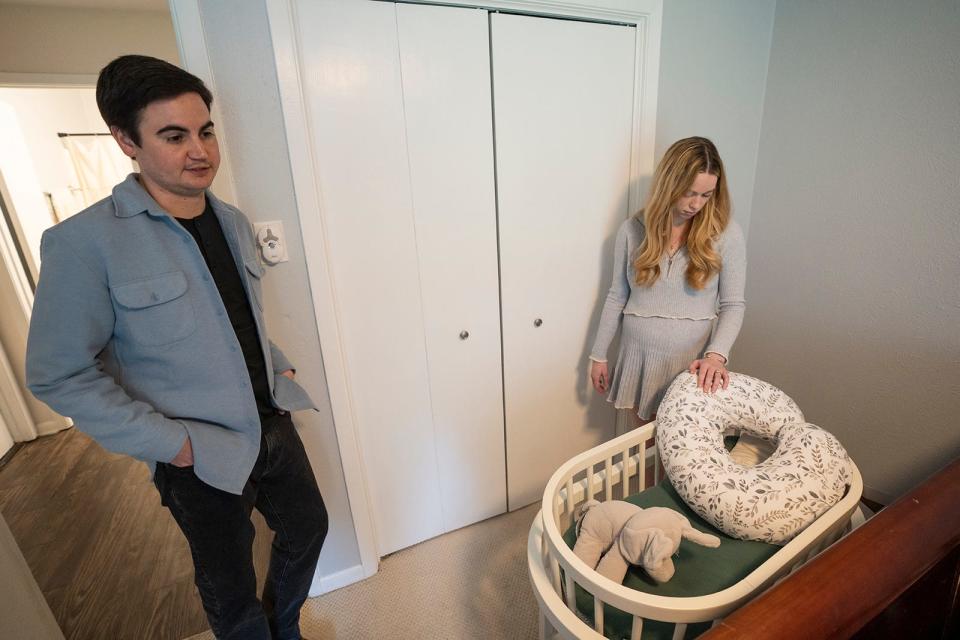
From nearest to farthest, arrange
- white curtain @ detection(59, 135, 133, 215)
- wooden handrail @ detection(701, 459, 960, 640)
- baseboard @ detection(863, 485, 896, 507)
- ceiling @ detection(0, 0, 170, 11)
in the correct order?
wooden handrail @ detection(701, 459, 960, 640) → baseboard @ detection(863, 485, 896, 507) → ceiling @ detection(0, 0, 170, 11) → white curtain @ detection(59, 135, 133, 215)

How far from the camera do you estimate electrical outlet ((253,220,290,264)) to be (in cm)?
109

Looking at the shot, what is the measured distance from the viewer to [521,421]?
1.67 m

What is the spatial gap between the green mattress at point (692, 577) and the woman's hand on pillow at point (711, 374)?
375 mm

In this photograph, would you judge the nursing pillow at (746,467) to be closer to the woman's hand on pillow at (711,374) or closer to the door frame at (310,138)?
the woman's hand on pillow at (711,374)

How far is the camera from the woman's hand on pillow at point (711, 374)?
1.13m

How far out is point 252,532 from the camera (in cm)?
98

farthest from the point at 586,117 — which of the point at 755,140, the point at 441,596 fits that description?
the point at 441,596

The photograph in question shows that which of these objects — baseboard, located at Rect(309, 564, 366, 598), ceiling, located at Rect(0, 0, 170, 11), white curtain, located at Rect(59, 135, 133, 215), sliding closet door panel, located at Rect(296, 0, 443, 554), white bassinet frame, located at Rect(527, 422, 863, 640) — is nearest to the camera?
white bassinet frame, located at Rect(527, 422, 863, 640)

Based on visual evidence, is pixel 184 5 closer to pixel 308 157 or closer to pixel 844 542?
pixel 308 157

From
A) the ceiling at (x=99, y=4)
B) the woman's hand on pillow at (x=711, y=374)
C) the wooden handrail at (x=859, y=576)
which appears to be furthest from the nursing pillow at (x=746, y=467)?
the ceiling at (x=99, y=4)

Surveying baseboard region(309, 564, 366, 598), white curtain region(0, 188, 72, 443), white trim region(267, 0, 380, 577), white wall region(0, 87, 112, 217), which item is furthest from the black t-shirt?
white wall region(0, 87, 112, 217)

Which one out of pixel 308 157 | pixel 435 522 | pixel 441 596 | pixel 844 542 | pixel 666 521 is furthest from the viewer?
pixel 435 522

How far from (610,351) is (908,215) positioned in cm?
109

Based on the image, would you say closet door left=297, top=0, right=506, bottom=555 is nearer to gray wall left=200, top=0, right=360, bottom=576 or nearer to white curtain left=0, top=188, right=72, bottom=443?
gray wall left=200, top=0, right=360, bottom=576
